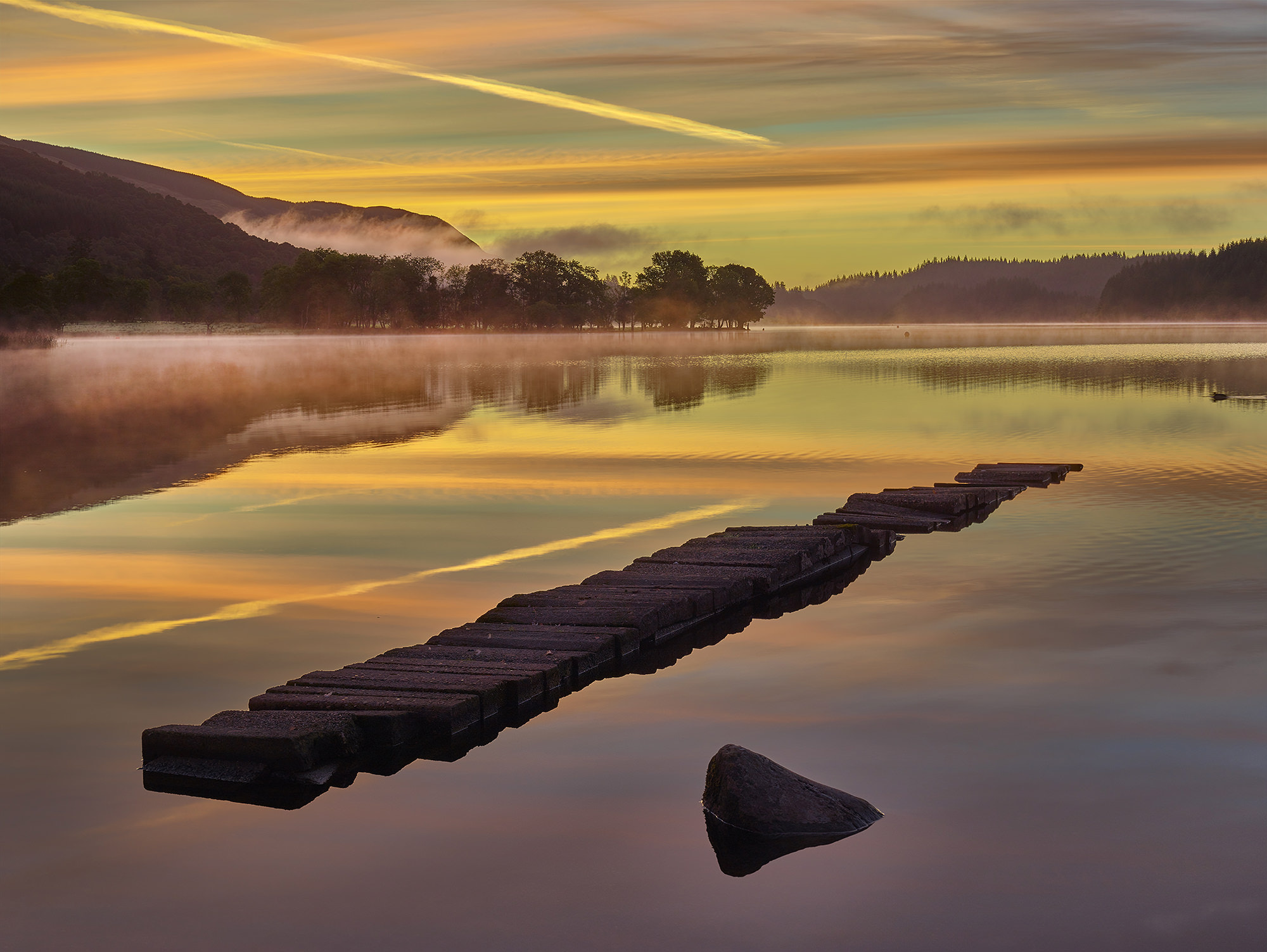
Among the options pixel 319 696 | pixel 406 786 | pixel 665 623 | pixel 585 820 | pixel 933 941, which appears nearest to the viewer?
pixel 933 941

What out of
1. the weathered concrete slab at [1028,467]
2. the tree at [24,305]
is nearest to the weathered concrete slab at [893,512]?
the weathered concrete slab at [1028,467]

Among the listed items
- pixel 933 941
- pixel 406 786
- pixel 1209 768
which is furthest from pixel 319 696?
pixel 1209 768

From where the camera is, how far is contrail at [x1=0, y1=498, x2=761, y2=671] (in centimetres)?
1620

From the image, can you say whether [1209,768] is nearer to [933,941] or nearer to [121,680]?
[933,941]

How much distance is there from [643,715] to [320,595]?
7.40 meters

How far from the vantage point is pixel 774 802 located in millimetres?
10609

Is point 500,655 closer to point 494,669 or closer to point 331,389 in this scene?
point 494,669

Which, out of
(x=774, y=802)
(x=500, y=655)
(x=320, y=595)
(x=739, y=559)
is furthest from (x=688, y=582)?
(x=774, y=802)

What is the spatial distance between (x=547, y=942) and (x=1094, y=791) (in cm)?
513

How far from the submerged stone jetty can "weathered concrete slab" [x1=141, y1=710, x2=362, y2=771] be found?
1cm

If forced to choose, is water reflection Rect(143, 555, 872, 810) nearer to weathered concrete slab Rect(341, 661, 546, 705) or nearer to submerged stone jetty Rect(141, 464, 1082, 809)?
submerged stone jetty Rect(141, 464, 1082, 809)

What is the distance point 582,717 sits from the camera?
13.6 metres

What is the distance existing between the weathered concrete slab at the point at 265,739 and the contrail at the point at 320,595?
458 centimetres

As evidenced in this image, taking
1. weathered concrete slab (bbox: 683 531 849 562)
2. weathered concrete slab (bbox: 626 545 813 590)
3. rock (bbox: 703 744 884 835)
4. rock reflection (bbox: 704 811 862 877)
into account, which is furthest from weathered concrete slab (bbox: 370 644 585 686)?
weathered concrete slab (bbox: 683 531 849 562)
